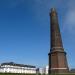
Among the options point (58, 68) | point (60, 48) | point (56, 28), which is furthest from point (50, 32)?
point (58, 68)

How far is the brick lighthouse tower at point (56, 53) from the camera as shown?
143 feet

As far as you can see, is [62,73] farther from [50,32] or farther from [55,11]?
[55,11]

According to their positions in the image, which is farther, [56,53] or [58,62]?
[56,53]

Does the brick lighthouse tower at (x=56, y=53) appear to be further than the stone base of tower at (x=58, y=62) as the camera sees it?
Yes

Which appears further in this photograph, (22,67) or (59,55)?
(22,67)

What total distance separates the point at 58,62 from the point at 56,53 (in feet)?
7.94

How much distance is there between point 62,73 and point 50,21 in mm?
14684

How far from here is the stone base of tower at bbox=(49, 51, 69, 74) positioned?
43350 millimetres

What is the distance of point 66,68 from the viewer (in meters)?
44.3

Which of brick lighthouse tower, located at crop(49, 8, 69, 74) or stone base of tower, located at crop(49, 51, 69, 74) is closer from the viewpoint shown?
stone base of tower, located at crop(49, 51, 69, 74)

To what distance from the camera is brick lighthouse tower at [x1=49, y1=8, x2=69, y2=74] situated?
143 feet

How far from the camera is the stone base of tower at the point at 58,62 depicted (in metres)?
43.3

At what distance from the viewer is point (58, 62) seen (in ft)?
143

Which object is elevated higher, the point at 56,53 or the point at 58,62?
the point at 56,53
